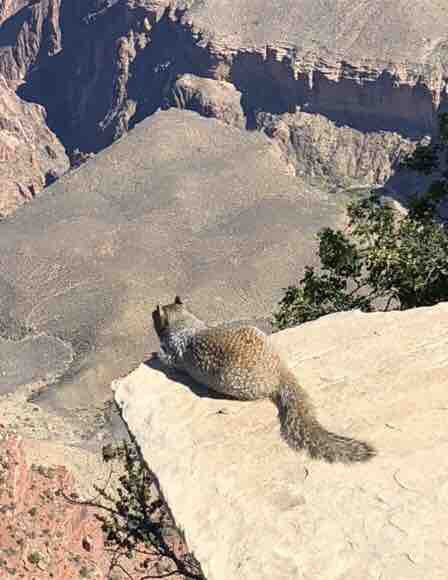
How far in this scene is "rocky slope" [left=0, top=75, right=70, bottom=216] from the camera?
350ft

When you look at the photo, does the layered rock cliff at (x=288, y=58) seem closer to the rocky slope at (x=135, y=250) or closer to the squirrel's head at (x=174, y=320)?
the rocky slope at (x=135, y=250)

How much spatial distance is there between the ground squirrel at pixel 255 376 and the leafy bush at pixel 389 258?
756cm

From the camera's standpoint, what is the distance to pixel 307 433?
1089 cm

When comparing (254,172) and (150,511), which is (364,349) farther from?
(254,172)

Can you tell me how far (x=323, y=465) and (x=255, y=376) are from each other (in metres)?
2.13

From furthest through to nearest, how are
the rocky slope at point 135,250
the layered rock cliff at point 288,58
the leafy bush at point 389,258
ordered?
the layered rock cliff at point 288,58
the rocky slope at point 135,250
the leafy bush at point 389,258

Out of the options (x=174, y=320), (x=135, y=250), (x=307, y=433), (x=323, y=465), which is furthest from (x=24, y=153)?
(x=323, y=465)

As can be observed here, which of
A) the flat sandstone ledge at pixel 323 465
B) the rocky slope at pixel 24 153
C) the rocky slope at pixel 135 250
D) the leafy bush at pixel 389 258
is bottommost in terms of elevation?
the rocky slope at pixel 24 153

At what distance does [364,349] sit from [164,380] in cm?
339

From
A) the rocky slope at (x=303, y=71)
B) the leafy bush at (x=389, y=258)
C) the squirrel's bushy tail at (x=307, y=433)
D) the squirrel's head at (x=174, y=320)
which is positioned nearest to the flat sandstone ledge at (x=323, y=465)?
the squirrel's bushy tail at (x=307, y=433)

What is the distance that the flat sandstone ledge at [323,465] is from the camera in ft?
29.8

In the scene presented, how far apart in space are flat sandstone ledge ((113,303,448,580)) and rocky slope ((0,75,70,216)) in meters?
92.5

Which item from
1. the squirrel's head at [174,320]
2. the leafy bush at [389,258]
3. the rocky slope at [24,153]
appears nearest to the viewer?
the squirrel's head at [174,320]

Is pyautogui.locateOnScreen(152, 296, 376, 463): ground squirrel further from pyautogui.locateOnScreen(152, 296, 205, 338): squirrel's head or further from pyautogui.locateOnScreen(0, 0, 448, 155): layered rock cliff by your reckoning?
pyautogui.locateOnScreen(0, 0, 448, 155): layered rock cliff
